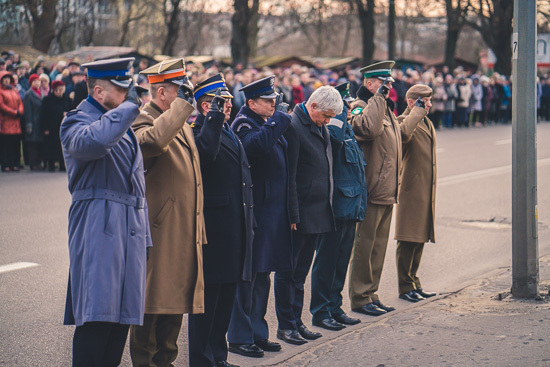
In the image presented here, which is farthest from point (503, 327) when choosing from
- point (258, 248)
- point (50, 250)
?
point (50, 250)

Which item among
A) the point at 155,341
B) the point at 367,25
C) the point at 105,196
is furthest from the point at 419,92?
the point at 367,25

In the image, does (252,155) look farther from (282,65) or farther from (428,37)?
(428,37)

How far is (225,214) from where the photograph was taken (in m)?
5.19

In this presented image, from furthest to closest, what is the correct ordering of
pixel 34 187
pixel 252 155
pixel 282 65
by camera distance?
pixel 282 65 → pixel 34 187 → pixel 252 155

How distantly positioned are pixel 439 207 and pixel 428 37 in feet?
210

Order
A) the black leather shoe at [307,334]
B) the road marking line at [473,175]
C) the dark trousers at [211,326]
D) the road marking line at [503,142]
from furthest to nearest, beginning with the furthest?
the road marking line at [503,142] < the road marking line at [473,175] < the black leather shoe at [307,334] < the dark trousers at [211,326]

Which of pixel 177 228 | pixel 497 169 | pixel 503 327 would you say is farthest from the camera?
pixel 497 169

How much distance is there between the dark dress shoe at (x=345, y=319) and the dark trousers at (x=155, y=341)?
1881 millimetres

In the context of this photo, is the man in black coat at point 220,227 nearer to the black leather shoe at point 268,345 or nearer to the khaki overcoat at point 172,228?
the khaki overcoat at point 172,228

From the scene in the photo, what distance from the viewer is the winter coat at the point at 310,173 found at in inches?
238

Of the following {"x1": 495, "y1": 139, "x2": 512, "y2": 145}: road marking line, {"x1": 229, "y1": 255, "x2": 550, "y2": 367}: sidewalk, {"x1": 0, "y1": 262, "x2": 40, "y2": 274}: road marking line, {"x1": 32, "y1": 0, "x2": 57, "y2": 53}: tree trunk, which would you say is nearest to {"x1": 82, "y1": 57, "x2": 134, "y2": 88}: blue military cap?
{"x1": 229, "y1": 255, "x2": 550, "y2": 367}: sidewalk

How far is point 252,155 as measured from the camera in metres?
5.60

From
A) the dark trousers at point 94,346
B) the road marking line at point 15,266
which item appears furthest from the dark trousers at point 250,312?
the road marking line at point 15,266

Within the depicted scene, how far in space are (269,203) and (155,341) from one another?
1.33 metres
